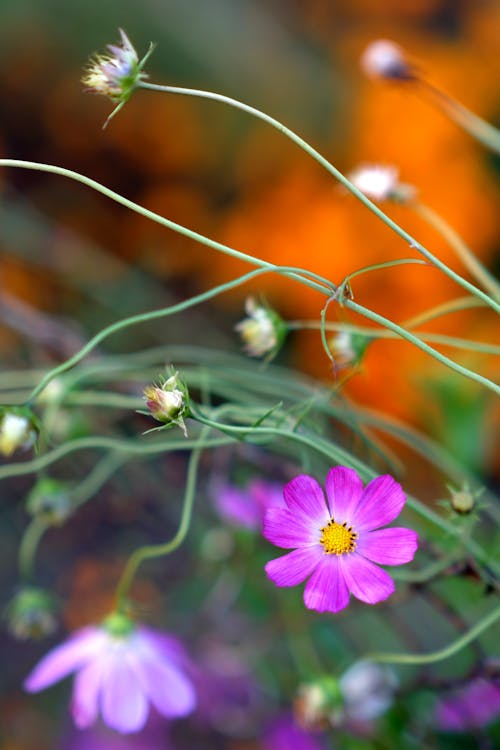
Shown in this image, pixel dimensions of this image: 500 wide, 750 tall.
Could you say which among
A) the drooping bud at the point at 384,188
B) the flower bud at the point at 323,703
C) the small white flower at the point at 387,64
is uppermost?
the small white flower at the point at 387,64

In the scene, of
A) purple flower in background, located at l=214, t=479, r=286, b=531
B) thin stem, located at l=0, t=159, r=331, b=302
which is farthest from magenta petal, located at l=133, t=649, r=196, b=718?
thin stem, located at l=0, t=159, r=331, b=302

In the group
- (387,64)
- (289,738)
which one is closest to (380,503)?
(387,64)

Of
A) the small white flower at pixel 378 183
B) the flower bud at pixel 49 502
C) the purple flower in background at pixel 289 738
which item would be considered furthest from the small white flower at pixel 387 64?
the purple flower in background at pixel 289 738

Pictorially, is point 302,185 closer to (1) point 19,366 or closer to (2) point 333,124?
(2) point 333,124

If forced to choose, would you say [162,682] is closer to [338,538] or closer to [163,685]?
[163,685]

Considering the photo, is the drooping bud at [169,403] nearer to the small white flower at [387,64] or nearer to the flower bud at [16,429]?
the flower bud at [16,429]

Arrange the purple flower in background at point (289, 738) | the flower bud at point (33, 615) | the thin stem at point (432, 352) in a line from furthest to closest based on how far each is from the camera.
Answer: the purple flower in background at point (289, 738) → the flower bud at point (33, 615) → the thin stem at point (432, 352)
